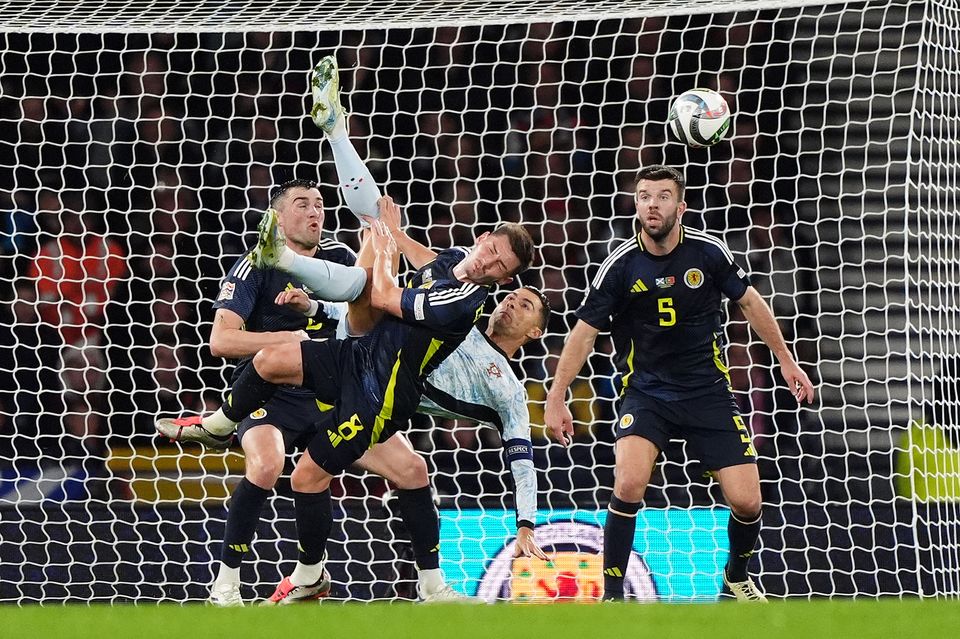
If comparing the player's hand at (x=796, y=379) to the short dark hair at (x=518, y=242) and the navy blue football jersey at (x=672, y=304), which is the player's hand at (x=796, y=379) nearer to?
the navy blue football jersey at (x=672, y=304)

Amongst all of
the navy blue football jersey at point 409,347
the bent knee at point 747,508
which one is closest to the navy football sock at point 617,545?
the bent knee at point 747,508

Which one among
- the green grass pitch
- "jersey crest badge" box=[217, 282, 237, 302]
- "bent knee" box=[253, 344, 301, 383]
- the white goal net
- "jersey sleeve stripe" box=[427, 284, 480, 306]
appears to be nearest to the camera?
the green grass pitch

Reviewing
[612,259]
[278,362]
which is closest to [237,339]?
[278,362]

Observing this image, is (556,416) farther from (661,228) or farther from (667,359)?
(661,228)

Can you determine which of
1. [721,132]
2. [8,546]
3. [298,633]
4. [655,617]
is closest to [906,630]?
[655,617]

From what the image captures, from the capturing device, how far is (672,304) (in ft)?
19.0

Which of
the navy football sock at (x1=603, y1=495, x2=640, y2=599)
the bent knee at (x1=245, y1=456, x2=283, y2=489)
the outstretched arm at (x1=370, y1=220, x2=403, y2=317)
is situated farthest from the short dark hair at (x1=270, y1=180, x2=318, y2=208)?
the navy football sock at (x1=603, y1=495, x2=640, y2=599)

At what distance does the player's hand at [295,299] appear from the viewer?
5485 mm

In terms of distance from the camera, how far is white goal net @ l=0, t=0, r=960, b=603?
22.9 ft

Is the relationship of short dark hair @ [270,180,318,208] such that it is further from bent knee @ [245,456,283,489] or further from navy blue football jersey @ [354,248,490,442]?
bent knee @ [245,456,283,489]

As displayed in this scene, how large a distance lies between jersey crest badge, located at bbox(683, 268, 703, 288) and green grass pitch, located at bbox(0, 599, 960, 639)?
1606 millimetres

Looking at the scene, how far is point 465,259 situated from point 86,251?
14.9ft

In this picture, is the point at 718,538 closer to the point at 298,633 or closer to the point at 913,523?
the point at 913,523

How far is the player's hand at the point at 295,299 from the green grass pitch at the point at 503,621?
1.35m
